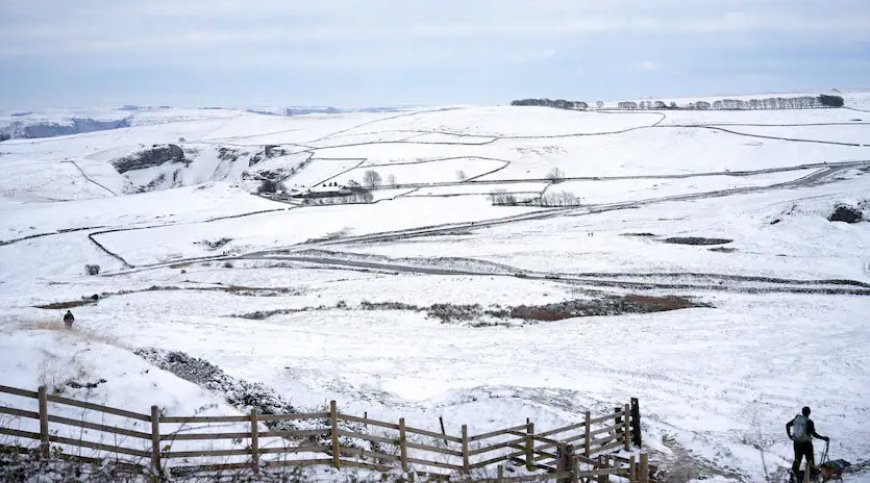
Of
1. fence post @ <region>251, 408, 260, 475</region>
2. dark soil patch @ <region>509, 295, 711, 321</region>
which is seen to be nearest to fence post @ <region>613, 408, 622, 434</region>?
fence post @ <region>251, 408, 260, 475</region>

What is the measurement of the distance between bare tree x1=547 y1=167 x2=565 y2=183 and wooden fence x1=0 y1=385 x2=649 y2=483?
10585cm

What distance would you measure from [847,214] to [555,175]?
57807 mm

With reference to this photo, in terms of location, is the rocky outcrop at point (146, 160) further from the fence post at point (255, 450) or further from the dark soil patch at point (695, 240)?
the fence post at point (255, 450)

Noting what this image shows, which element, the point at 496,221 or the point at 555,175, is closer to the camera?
the point at 496,221

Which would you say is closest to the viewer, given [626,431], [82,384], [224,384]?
[82,384]

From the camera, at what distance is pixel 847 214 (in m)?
75.7

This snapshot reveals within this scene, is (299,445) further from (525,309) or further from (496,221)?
(496,221)

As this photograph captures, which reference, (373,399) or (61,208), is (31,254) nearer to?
(61,208)

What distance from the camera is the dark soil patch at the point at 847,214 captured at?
74.9 metres

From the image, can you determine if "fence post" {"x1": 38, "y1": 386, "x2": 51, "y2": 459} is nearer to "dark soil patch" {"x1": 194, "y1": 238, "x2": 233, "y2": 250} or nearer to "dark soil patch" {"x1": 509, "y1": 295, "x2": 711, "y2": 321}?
"dark soil patch" {"x1": 509, "y1": 295, "x2": 711, "y2": 321}

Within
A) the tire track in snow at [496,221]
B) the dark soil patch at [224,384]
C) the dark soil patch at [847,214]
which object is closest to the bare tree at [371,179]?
the tire track in snow at [496,221]

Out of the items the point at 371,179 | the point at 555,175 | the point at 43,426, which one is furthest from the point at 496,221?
the point at 43,426

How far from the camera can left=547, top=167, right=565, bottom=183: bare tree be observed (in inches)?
4875

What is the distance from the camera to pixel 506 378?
27781 millimetres
